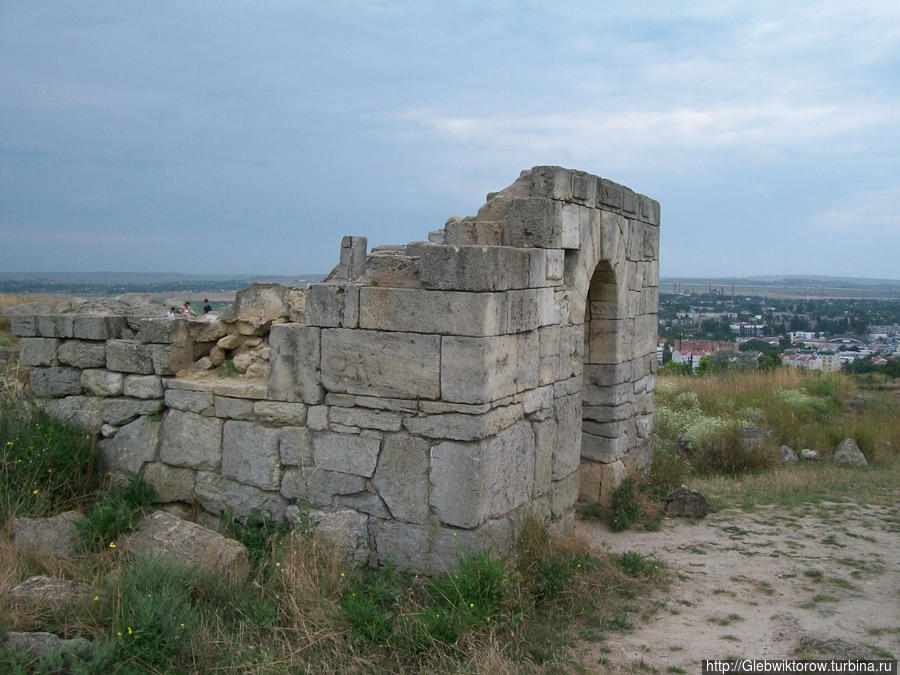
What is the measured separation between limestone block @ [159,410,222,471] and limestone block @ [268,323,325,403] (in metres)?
0.64

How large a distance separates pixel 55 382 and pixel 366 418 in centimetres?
293

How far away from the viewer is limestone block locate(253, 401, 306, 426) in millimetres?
5324

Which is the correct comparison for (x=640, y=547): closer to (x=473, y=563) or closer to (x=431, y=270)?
(x=473, y=563)

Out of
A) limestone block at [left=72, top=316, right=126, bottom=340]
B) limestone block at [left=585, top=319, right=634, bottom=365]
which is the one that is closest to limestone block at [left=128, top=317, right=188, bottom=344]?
limestone block at [left=72, top=316, right=126, bottom=340]

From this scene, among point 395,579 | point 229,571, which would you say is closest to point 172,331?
point 229,571

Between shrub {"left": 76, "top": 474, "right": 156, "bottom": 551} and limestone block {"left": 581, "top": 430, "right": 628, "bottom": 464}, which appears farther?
limestone block {"left": 581, "top": 430, "right": 628, "bottom": 464}

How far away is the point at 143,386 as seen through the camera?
232 inches

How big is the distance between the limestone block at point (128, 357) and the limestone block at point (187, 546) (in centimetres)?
119

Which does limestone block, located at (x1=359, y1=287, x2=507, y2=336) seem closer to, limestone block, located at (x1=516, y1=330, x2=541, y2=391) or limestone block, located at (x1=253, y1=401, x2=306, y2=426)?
limestone block, located at (x1=516, y1=330, x2=541, y2=391)

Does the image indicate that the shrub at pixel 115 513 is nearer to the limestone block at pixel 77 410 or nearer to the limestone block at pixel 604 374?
the limestone block at pixel 77 410

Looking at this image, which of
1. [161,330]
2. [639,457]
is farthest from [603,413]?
[161,330]

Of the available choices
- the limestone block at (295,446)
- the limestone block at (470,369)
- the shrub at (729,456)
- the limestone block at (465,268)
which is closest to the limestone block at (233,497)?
the limestone block at (295,446)

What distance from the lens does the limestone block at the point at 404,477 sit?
16.1ft

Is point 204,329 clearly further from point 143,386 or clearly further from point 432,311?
point 432,311
